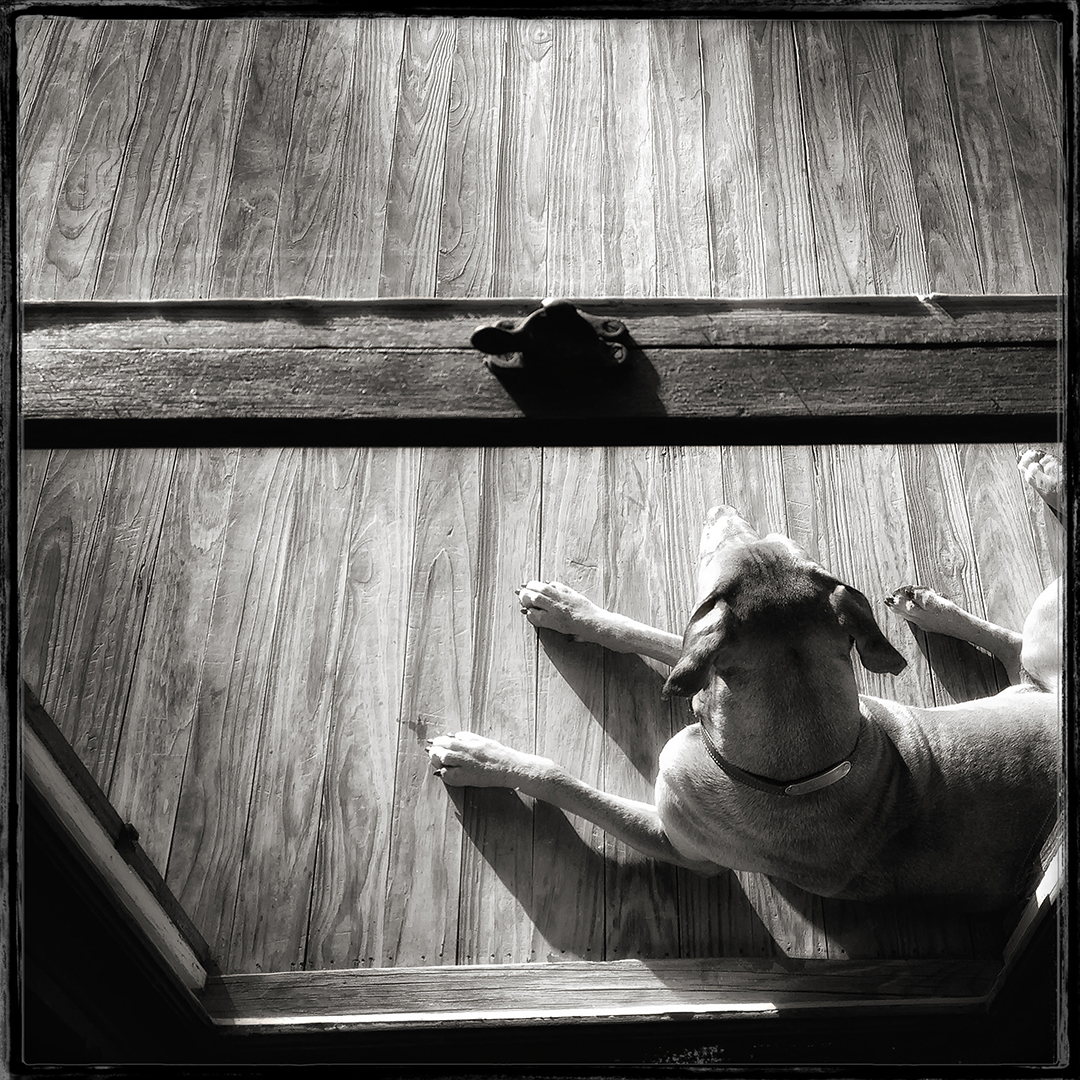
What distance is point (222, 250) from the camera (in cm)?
334

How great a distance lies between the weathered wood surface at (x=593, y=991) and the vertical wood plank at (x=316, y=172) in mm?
2202

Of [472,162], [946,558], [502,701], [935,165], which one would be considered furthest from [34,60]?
[946,558]

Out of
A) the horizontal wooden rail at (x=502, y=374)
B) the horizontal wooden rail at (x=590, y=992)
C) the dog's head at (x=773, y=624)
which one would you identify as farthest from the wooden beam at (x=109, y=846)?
the dog's head at (x=773, y=624)

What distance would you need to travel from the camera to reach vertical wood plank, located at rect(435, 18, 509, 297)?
10.7 feet

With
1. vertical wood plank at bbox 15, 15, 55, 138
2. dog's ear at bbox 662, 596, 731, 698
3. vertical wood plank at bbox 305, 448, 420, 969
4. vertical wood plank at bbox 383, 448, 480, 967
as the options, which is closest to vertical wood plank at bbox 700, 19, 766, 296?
vertical wood plank at bbox 383, 448, 480, 967

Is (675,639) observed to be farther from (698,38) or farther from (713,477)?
(698,38)

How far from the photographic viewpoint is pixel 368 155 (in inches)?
141

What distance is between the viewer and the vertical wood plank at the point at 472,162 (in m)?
3.26

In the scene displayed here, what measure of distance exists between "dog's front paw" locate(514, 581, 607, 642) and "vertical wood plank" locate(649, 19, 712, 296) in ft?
4.06

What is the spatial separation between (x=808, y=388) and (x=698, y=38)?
123 inches

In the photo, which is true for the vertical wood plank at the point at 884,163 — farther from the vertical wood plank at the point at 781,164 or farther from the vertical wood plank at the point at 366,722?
the vertical wood plank at the point at 366,722

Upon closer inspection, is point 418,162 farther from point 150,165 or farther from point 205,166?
point 150,165

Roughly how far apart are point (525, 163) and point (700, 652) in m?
2.57

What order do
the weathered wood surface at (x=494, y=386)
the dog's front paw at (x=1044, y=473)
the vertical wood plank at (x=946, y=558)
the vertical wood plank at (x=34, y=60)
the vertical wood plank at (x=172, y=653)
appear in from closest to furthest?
1. the weathered wood surface at (x=494, y=386)
2. the vertical wood plank at (x=172, y=653)
3. the vertical wood plank at (x=946, y=558)
4. the dog's front paw at (x=1044, y=473)
5. the vertical wood plank at (x=34, y=60)
